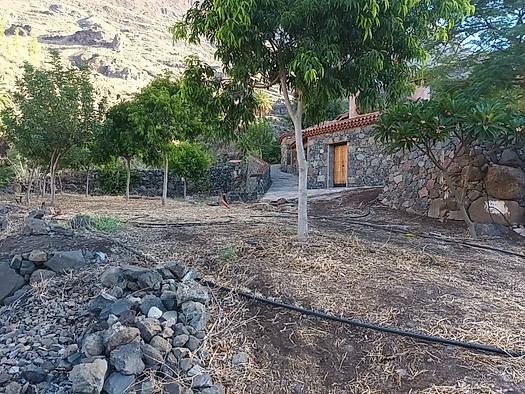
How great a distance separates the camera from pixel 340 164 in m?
15.1

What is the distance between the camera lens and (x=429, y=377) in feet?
8.00

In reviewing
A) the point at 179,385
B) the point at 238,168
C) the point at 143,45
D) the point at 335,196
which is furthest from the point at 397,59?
the point at 143,45

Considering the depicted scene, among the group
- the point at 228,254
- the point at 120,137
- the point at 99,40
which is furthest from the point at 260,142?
the point at 99,40

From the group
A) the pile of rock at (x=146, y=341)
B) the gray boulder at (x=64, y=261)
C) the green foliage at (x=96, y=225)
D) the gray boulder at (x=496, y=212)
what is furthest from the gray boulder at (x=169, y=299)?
the gray boulder at (x=496, y=212)

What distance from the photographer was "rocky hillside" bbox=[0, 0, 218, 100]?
29.2 m

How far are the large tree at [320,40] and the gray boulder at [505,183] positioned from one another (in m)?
3.20

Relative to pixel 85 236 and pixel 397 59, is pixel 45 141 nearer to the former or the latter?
pixel 85 236

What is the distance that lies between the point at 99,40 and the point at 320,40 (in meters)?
40.4

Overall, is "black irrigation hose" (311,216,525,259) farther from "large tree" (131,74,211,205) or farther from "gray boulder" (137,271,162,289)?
"gray boulder" (137,271,162,289)

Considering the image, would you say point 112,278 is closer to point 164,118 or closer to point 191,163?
point 164,118

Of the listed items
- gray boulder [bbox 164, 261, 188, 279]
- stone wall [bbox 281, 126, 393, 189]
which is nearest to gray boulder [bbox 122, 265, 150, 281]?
gray boulder [bbox 164, 261, 188, 279]

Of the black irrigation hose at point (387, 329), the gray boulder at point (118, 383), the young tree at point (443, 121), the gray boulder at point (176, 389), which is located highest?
the young tree at point (443, 121)

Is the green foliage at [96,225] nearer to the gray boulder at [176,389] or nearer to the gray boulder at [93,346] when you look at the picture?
the gray boulder at [93,346]

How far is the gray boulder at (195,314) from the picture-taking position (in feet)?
9.04
